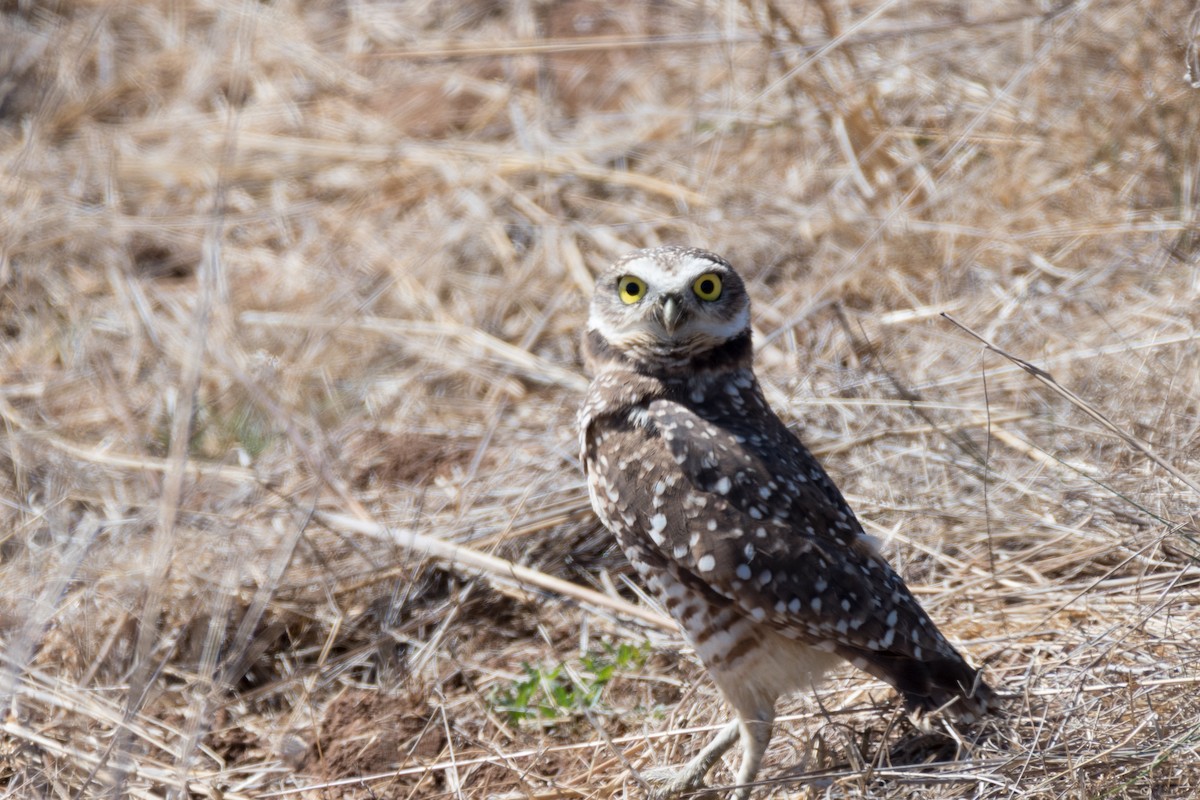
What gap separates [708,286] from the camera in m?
3.37

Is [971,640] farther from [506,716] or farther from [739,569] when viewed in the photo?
[506,716]

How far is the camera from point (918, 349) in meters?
4.89

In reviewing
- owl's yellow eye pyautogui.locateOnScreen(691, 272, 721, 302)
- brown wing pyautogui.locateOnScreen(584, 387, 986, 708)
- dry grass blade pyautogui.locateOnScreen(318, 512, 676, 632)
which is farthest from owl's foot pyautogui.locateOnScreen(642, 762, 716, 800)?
owl's yellow eye pyautogui.locateOnScreen(691, 272, 721, 302)

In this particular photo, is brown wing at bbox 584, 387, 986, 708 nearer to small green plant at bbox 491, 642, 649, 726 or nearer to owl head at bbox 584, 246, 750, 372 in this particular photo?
owl head at bbox 584, 246, 750, 372

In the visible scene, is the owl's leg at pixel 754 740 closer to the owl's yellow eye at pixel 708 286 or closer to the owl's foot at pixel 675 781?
the owl's foot at pixel 675 781

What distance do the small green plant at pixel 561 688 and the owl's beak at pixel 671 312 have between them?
104 cm

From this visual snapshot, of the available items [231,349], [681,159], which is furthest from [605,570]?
[681,159]

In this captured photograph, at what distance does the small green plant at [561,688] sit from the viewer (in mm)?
3633

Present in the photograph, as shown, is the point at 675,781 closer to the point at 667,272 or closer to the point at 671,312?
the point at 671,312

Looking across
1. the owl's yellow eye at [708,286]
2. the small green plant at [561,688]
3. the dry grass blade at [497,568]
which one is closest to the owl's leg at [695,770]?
the small green plant at [561,688]

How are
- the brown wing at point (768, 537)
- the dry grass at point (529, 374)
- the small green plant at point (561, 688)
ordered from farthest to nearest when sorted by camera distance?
the small green plant at point (561, 688), the dry grass at point (529, 374), the brown wing at point (768, 537)

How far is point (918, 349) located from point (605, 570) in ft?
5.35

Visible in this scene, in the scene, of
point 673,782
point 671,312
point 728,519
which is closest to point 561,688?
point 673,782

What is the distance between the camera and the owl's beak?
329cm
